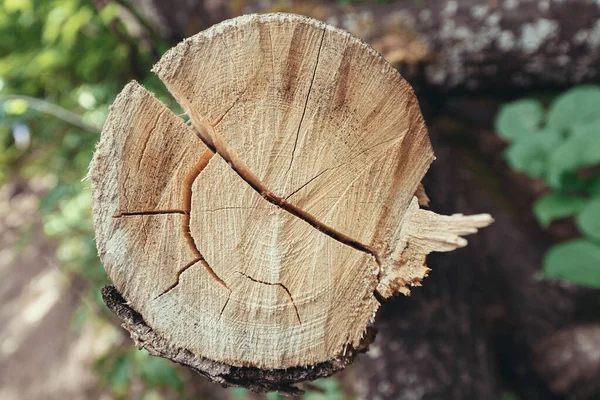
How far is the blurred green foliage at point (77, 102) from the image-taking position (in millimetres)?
1769

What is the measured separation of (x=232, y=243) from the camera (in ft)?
2.94

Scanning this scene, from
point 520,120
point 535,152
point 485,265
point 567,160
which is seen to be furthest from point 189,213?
point 485,265

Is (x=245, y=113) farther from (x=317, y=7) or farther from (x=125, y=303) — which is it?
(x=317, y=7)

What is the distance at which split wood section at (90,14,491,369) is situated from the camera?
0.84 m

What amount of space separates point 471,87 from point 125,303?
6.23 feet

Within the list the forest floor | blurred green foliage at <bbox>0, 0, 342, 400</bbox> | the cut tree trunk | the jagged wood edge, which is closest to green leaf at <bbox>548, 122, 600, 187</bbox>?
the cut tree trunk

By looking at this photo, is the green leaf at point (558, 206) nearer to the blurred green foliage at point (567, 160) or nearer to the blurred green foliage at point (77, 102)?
the blurred green foliage at point (567, 160)

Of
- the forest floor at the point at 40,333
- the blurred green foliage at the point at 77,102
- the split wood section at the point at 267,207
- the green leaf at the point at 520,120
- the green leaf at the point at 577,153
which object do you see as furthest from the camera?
the forest floor at the point at 40,333

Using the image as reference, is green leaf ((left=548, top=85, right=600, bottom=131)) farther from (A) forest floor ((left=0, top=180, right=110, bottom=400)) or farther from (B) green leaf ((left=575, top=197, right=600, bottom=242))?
(A) forest floor ((left=0, top=180, right=110, bottom=400))

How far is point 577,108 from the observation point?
1.83 meters

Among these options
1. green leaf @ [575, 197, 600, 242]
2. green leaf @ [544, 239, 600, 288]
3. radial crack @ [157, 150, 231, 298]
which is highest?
radial crack @ [157, 150, 231, 298]

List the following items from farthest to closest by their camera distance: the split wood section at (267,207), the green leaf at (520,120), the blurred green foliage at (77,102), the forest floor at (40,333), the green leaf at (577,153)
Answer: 1. the forest floor at (40,333)
2. the green leaf at (520,120)
3. the blurred green foliage at (77,102)
4. the green leaf at (577,153)
5. the split wood section at (267,207)

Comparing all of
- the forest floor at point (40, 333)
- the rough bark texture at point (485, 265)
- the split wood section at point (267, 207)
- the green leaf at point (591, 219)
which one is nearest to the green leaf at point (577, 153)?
the green leaf at point (591, 219)

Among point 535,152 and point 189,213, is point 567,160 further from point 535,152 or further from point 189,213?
point 189,213
